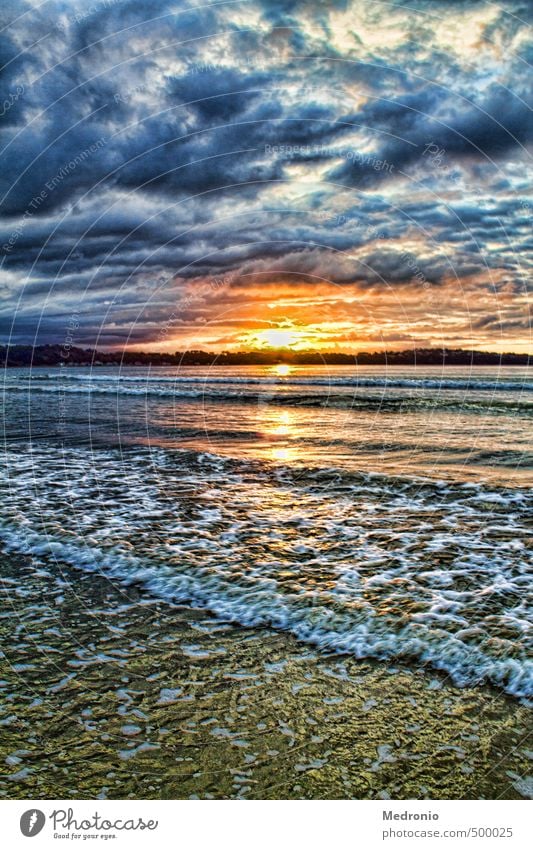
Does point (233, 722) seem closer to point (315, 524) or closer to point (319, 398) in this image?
point (315, 524)

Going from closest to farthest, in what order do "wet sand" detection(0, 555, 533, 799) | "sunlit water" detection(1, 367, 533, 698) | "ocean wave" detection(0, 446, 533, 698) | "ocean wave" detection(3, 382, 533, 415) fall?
"wet sand" detection(0, 555, 533, 799) < "ocean wave" detection(0, 446, 533, 698) < "sunlit water" detection(1, 367, 533, 698) < "ocean wave" detection(3, 382, 533, 415)

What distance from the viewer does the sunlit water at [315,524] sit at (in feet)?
23.1

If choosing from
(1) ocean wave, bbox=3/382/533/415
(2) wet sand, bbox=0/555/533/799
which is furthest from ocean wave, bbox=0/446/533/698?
(1) ocean wave, bbox=3/382/533/415

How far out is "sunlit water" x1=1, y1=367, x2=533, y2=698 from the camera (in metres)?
7.04

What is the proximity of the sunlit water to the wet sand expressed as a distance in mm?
626

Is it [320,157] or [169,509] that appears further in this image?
[320,157]

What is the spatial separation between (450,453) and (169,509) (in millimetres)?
10451

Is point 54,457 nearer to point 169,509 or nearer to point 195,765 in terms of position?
point 169,509

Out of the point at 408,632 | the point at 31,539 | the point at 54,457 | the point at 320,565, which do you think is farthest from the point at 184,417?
the point at 408,632

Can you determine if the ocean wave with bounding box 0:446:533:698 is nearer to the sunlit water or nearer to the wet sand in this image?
the sunlit water

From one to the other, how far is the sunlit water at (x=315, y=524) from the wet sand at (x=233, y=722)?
0.63 metres

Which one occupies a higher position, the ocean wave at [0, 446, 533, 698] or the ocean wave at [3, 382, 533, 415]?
the ocean wave at [3, 382, 533, 415]

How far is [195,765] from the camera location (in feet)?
15.5

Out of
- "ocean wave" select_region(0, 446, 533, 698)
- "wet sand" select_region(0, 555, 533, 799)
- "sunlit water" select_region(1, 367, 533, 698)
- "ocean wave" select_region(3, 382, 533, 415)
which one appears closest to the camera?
"wet sand" select_region(0, 555, 533, 799)
